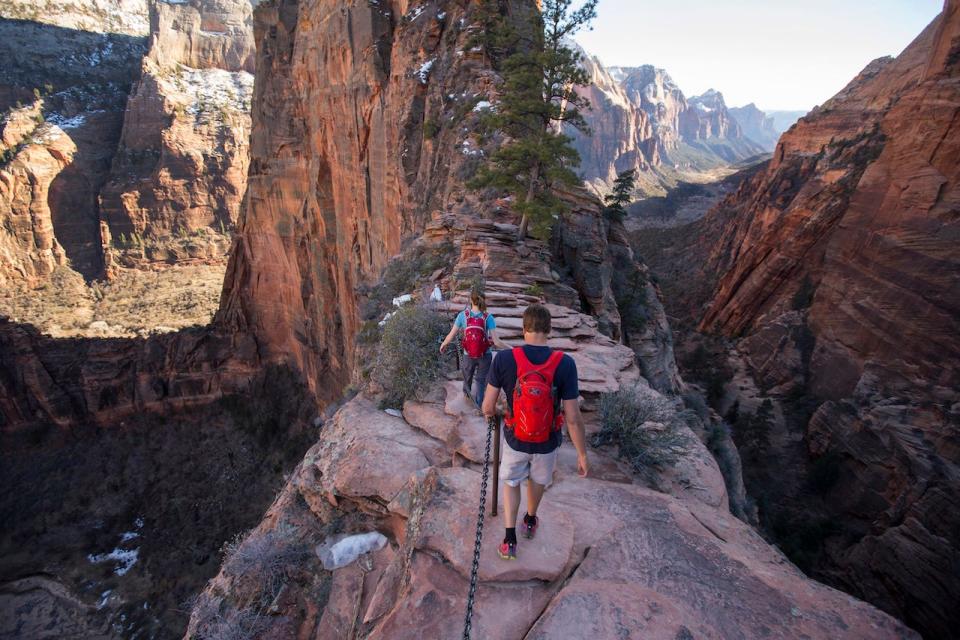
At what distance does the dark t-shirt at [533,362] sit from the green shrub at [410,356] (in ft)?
9.66

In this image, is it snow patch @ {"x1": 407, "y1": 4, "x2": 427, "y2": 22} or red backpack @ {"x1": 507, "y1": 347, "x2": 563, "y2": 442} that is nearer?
red backpack @ {"x1": 507, "y1": 347, "x2": 563, "y2": 442}

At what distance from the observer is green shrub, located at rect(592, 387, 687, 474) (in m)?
4.73

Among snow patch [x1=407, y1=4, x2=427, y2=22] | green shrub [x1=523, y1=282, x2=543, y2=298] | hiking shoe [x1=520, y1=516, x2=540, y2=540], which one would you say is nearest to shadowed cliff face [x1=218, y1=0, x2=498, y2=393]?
snow patch [x1=407, y1=4, x2=427, y2=22]

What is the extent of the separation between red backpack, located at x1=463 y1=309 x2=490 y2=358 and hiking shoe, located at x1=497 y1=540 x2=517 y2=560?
2.13 meters

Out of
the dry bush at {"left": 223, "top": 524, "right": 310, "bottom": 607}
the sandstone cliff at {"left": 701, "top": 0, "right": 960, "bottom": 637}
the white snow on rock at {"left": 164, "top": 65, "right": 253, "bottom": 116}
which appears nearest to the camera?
the dry bush at {"left": 223, "top": 524, "right": 310, "bottom": 607}

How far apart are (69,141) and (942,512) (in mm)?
91907

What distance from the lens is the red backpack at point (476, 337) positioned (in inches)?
184

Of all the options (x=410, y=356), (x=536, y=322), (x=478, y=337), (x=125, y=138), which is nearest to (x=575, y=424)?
(x=536, y=322)

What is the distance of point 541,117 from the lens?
1123cm

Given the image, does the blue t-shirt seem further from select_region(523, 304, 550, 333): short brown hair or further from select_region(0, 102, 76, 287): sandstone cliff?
select_region(0, 102, 76, 287): sandstone cliff

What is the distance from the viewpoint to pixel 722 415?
77.6ft

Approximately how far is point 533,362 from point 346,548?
275 centimetres

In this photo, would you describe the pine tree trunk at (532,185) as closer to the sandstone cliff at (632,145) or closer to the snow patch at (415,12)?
the snow patch at (415,12)

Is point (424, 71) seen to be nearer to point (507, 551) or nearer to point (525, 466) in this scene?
point (525, 466)
